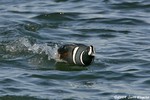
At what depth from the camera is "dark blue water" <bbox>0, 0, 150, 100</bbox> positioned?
8727 millimetres

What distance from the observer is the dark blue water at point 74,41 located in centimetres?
873

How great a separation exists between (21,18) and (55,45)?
2.62 metres

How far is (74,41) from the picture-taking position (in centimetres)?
1166

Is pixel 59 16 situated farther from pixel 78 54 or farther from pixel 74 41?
pixel 78 54

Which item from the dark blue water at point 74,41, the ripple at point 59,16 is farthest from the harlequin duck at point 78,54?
the ripple at point 59,16

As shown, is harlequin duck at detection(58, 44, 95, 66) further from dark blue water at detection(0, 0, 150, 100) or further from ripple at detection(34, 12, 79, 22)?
ripple at detection(34, 12, 79, 22)

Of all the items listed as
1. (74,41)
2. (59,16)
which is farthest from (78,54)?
(59,16)

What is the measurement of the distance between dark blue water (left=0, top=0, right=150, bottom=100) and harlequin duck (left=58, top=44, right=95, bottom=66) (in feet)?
0.70

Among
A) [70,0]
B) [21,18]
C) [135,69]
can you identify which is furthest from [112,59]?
[70,0]

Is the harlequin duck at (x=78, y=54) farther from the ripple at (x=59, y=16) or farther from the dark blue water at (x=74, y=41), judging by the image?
the ripple at (x=59, y=16)

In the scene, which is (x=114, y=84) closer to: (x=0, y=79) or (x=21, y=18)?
(x=0, y=79)

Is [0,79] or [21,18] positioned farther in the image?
[21,18]

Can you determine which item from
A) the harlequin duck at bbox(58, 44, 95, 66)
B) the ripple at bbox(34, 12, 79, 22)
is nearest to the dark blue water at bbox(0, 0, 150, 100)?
the ripple at bbox(34, 12, 79, 22)

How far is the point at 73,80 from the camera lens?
9312 millimetres
